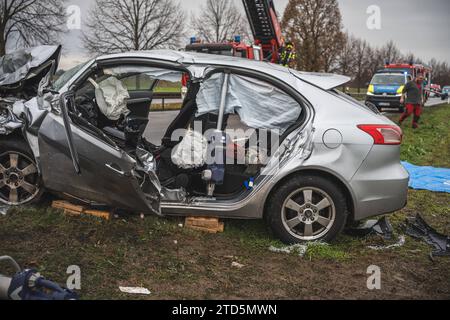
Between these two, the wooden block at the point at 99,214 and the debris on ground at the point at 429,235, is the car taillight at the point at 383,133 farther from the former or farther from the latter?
the wooden block at the point at 99,214

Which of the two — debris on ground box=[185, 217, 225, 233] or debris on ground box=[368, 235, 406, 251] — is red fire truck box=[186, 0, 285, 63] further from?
debris on ground box=[368, 235, 406, 251]

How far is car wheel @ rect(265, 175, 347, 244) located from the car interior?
0.38 m

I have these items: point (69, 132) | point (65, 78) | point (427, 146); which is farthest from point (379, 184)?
point (427, 146)

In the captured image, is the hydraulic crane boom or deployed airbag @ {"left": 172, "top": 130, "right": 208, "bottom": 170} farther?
the hydraulic crane boom

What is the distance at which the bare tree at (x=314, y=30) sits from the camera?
3219cm

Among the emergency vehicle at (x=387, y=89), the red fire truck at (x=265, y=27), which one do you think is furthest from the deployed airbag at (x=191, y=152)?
the emergency vehicle at (x=387, y=89)

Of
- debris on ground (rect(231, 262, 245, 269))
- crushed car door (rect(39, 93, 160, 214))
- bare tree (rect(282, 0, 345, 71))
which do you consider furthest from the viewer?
bare tree (rect(282, 0, 345, 71))

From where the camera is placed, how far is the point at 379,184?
13.7 feet

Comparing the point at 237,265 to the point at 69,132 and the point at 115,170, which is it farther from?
the point at 69,132

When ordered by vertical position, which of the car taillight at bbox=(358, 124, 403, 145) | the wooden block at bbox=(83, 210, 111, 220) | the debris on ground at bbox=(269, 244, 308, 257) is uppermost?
the car taillight at bbox=(358, 124, 403, 145)

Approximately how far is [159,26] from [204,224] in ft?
67.7

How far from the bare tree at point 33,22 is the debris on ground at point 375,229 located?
22.6m

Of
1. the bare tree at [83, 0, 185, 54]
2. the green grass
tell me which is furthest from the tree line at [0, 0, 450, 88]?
the green grass

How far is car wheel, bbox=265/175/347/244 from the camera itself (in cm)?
415
